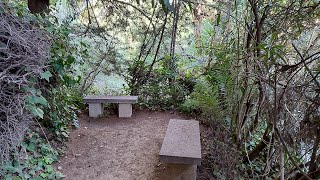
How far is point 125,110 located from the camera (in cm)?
497

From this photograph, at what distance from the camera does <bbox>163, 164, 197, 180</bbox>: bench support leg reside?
2.54 meters

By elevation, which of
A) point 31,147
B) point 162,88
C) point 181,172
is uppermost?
point 162,88

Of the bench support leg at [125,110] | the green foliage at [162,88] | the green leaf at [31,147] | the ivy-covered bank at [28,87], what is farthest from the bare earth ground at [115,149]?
the green foliage at [162,88]

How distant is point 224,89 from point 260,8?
116 cm

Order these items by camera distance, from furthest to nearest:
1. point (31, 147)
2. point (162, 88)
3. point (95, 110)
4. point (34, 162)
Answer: point (162, 88) → point (95, 110) → point (31, 147) → point (34, 162)

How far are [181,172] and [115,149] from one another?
1.33 meters

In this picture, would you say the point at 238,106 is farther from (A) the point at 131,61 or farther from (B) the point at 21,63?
(A) the point at 131,61

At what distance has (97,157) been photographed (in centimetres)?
331

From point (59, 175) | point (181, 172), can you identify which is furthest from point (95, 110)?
point (181, 172)

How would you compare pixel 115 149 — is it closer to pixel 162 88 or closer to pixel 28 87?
pixel 28 87

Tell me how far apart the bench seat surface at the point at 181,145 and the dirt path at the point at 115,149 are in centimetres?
44

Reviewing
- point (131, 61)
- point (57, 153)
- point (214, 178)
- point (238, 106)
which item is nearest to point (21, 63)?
point (57, 153)

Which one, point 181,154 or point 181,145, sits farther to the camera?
point 181,145

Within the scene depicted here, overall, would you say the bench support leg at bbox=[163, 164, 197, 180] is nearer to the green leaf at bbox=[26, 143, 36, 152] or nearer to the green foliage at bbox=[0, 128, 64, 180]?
the green foliage at bbox=[0, 128, 64, 180]
